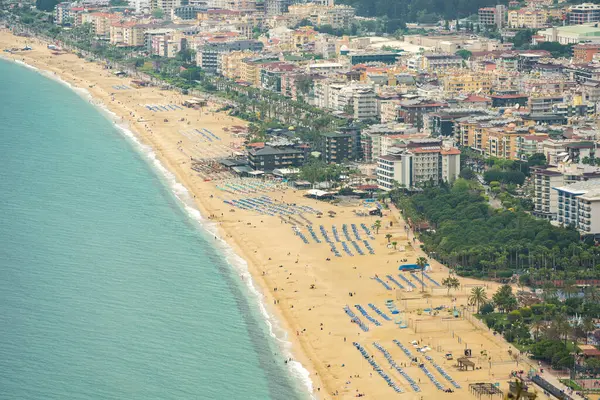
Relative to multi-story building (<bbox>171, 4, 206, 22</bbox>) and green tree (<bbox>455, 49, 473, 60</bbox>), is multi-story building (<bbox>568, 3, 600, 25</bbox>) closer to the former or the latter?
green tree (<bbox>455, 49, 473, 60</bbox>)

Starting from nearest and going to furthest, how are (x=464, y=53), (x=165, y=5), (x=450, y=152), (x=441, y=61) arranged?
(x=450, y=152) → (x=441, y=61) → (x=464, y=53) → (x=165, y=5)

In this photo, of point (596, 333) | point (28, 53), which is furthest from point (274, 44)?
point (596, 333)

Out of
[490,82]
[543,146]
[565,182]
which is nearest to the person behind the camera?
[565,182]

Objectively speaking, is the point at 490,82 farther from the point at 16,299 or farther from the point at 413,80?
the point at 16,299

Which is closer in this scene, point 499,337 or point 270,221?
point 499,337

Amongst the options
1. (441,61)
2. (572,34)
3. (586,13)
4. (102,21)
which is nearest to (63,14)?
(102,21)

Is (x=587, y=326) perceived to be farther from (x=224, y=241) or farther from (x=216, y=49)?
(x=216, y=49)

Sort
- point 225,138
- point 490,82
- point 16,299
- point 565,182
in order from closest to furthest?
1. point 16,299
2. point 565,182
3. point 225,138
4. point 490,82
